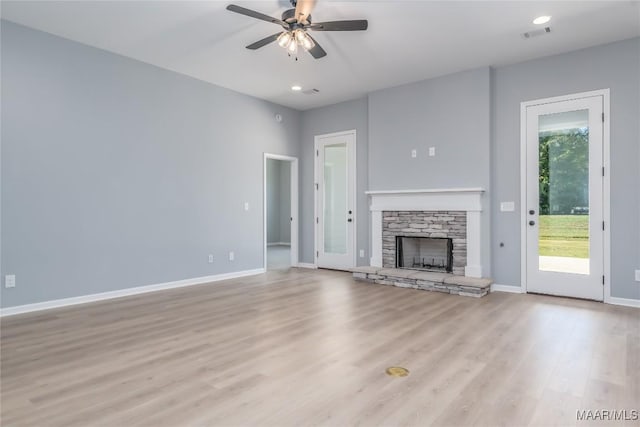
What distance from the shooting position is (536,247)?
492cm

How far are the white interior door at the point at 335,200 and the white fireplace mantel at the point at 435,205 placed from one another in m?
0.63

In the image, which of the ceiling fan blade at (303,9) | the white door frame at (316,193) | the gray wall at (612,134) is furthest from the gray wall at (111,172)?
the gray wall at (612,134)

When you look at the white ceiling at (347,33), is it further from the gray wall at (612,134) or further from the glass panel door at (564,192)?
the glass panel door at (564,192)

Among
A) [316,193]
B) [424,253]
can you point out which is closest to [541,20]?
[424,253]

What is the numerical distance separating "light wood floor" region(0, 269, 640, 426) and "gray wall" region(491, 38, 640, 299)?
794 mm

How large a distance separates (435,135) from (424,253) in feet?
6.09

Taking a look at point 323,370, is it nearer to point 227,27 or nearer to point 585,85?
point 227,27

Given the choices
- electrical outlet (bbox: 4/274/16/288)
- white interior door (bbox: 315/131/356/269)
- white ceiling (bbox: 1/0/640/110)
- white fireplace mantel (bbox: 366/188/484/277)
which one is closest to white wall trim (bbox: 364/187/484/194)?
white fireplace mantel (bbox: 366/188/484/277)

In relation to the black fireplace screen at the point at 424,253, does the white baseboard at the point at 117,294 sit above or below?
below

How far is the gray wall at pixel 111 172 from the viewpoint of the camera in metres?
4.02

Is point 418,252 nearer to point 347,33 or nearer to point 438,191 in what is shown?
point 438,191

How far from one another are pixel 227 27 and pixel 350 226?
156 inches

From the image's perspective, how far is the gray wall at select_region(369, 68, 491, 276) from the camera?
521 cm

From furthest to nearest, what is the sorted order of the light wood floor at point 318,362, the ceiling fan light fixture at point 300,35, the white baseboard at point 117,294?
1. the white baseboard at point 117,294
2. the ceiling fan light fixture at point 300,35
3. the light wood floor at point 318,362
